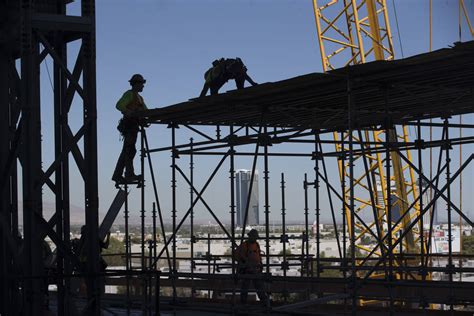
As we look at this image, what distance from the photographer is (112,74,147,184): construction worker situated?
19250mm

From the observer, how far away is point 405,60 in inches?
495

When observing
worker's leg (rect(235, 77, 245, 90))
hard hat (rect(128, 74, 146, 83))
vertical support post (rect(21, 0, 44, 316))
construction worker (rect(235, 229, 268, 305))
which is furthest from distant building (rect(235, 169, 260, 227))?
vertical support post (rect(21, 0, 44, 316))

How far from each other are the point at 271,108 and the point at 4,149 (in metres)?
4.94

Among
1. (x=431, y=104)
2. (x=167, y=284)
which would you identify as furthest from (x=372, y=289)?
(x=431, y=104)

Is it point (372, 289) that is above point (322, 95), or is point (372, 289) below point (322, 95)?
below

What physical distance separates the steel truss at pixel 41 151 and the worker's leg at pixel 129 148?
5.06 meters

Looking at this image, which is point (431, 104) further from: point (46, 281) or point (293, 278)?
point (46, 281)

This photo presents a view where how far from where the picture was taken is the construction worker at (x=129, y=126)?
19.2 m

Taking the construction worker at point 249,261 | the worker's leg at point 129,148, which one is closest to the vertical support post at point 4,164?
the worker's leg at point 129,148

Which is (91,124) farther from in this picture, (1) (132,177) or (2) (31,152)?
(1) (132,177)

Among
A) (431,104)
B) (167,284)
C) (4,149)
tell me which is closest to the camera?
(4,149)

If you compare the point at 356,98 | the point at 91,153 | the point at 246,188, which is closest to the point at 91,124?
the point at 91,153

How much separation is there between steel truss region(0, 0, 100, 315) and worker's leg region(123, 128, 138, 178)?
5063 mm

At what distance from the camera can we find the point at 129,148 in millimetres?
19812
